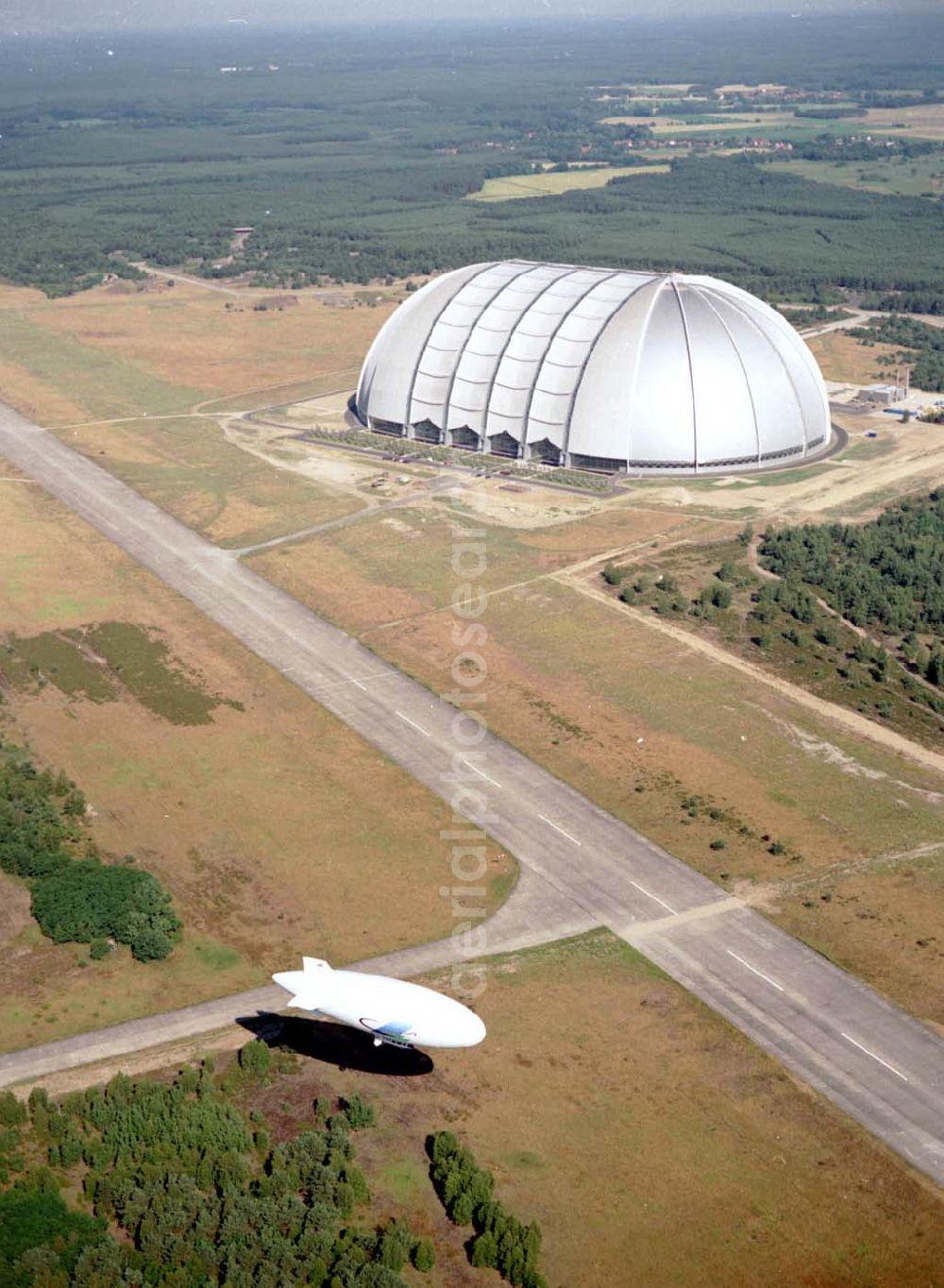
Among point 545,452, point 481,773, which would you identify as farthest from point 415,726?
point 545,452

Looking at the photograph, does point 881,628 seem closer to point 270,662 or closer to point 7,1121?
point 270,662

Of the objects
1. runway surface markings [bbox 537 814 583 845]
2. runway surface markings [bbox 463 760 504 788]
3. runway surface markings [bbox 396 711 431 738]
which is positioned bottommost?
runway surface markings [bbox 537 814 583 845]

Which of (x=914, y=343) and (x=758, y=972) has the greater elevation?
(x=914, y=343)

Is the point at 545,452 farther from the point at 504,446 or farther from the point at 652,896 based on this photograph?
the point at 652,896

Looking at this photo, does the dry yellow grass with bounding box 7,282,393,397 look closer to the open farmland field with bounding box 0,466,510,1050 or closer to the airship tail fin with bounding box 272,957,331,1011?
the open farmland field with bounding box 0,466,510,1050

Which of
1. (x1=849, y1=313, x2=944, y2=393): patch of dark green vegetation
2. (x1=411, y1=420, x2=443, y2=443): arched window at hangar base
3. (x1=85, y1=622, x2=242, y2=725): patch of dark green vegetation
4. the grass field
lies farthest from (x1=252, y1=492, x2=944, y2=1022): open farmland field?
(x1=849, y1=313, x2=944, y2=393): patch of dark green vegetation

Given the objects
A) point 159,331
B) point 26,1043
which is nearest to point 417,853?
point 26,1043
